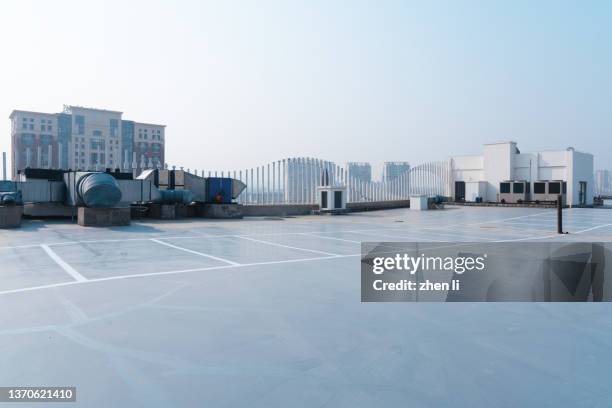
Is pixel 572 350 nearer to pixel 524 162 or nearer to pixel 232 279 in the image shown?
pixel 232 279

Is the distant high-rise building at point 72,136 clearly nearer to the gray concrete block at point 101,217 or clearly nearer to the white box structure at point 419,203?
the white box structure at point 419,203

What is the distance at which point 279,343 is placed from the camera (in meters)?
4.01

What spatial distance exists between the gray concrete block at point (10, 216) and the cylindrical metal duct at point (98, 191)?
82.4 inches

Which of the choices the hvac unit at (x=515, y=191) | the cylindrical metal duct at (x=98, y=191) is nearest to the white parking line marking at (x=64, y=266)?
the cylindrical metal duct at (x=98, y=191)

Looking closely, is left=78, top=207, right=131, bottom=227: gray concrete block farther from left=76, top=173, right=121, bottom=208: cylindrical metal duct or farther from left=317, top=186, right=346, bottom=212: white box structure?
left=317, top=186, right=346, bottom=212: white box structure

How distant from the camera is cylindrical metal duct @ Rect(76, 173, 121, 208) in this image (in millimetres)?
15617

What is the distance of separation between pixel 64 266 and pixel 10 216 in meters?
9.05

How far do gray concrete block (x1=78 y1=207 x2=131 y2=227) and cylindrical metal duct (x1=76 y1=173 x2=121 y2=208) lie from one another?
19 cm

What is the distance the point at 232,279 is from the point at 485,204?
1377 inches

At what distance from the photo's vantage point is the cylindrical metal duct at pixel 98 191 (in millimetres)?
15617

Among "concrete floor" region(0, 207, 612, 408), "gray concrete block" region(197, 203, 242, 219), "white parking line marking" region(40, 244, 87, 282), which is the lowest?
"concrete floor" region(0, 207, 612, 408)

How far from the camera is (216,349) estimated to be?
385 centimetres

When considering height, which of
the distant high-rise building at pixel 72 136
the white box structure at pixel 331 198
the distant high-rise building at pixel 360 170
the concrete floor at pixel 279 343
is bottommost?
the concrete floor at pixel 279 343

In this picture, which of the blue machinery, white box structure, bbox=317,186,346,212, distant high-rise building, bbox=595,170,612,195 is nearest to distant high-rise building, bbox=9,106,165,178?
white box structure, bbox=317,186,346,212
